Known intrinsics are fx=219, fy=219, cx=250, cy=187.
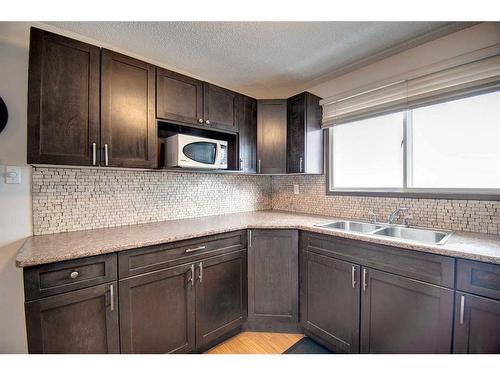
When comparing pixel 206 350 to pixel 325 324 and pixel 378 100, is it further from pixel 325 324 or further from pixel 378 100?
pixel 378 100

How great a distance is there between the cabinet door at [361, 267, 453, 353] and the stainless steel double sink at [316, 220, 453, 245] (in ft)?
1.09

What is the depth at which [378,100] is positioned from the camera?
1.86 m

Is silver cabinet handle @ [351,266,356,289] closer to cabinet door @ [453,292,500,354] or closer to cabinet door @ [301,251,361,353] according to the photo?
cabinet door @ [301,251,361,353]

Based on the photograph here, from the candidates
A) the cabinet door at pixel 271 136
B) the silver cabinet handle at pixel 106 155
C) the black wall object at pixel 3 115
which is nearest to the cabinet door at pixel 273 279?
the cabinet door at pixel 271 136

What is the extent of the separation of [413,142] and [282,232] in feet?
4.36

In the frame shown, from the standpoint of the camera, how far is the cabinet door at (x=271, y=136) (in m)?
2.33

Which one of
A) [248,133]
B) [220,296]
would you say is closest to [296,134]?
[248,133]

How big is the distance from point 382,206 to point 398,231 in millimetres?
283

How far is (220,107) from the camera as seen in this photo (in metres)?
2.03

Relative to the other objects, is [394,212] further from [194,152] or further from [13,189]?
[13,189]

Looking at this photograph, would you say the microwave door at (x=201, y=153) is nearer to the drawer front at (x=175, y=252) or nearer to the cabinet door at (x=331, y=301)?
the drawer front at (x=175, y=252)

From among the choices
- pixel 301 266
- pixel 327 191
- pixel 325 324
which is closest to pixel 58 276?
pixel 301 266

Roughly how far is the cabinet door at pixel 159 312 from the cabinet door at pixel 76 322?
0.06 m

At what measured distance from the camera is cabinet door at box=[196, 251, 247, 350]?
1.57 metres
